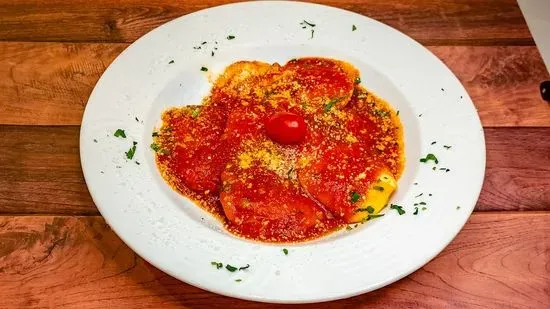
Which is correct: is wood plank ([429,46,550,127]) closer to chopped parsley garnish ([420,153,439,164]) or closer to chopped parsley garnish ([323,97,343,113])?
chopped parsley garnish ([420,153,439,164])

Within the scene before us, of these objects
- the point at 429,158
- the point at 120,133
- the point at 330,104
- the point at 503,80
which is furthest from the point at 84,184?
the point at 503,80

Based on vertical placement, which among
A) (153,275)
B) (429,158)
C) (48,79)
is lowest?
(153,275)

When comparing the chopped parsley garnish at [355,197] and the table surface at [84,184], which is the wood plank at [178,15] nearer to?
the table surface at [84,184]

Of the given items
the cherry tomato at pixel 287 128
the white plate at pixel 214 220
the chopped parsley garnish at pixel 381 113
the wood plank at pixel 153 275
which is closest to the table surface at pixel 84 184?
the wood plank at pixel 153 275

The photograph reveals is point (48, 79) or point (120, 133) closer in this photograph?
point (120, 133)

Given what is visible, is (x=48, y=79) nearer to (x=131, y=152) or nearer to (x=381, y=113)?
(x=131, y=152)

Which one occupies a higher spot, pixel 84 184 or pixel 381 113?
pixel 381 113

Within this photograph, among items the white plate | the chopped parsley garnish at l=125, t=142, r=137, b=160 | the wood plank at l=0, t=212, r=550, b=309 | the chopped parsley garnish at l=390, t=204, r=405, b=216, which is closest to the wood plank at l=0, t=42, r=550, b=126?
the white plate

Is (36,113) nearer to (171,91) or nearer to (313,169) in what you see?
(171,91)
